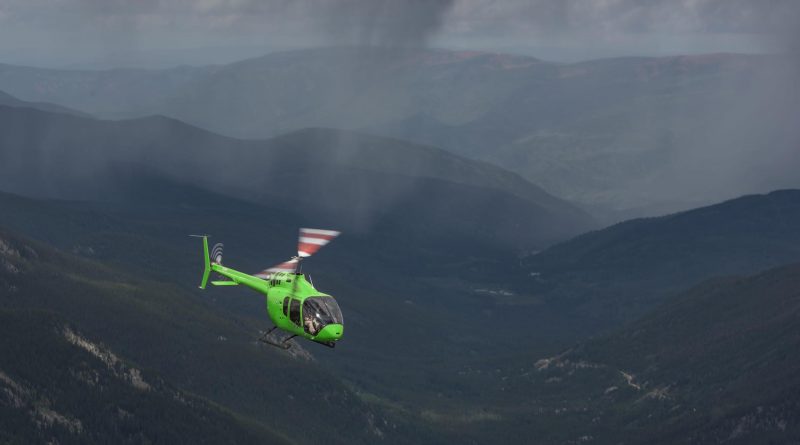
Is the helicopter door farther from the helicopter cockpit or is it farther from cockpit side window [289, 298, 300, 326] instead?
the helicopter cockpit

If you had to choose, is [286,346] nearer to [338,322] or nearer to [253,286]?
[338,322]

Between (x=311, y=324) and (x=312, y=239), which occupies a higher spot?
(x=312, y=239)

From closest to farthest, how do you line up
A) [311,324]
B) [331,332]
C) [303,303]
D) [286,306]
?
[331,332]
[311,324]
[303,303]
[286,306]

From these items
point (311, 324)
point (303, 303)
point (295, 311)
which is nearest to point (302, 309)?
point (303, 303)

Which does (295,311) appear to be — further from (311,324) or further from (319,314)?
(319,314)

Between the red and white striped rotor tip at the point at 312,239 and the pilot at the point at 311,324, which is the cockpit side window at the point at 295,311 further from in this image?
the red and white striped rotor tip at the point at 312,239
